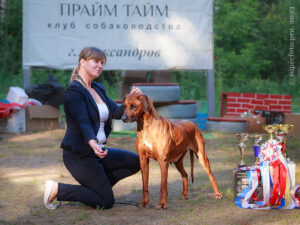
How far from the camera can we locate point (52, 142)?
29.6 ft

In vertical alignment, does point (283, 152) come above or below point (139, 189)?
above

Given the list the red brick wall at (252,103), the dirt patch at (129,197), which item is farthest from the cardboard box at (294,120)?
the dirt patch at (129,197)

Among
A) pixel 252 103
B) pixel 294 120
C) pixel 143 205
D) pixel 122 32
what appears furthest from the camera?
pixel 122 32

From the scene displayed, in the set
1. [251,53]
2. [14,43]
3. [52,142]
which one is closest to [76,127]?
[52,142]

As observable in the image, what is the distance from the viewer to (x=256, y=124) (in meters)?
9.81

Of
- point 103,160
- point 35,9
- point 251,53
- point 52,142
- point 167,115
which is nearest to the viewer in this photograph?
point 103,160

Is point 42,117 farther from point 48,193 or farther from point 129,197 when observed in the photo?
point 48,193

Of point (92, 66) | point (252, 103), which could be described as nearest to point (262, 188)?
point (92, 66)

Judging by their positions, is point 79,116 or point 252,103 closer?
point 79,116

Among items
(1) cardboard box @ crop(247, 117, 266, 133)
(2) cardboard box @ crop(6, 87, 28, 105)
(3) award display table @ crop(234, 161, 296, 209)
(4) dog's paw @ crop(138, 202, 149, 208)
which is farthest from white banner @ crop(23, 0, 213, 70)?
(3) award display table @ crop(234, 161, 296, 209)

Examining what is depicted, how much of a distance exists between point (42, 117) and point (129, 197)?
563cm

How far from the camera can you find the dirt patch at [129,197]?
4242 mm

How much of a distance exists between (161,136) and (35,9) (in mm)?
7157

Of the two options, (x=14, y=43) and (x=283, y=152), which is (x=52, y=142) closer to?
(x=283, y=152)
